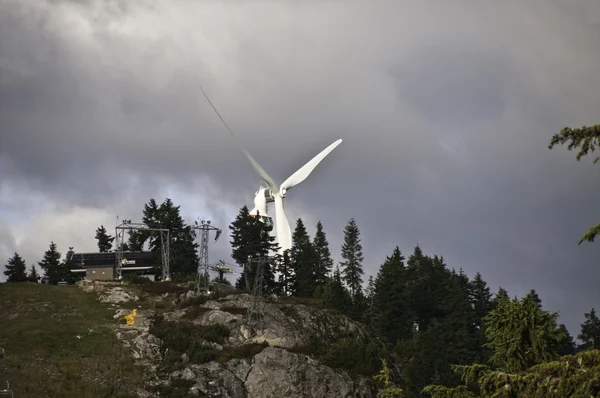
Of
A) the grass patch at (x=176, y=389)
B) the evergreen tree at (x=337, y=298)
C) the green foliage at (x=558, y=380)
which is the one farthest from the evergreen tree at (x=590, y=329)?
the green foliage at (x=558, y=380)

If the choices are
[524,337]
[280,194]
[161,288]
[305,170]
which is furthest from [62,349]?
[524,337]

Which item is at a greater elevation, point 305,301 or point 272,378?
point 305,301

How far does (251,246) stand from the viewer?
407ft

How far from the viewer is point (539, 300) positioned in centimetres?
12612

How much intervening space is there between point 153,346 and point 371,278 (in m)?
68.4

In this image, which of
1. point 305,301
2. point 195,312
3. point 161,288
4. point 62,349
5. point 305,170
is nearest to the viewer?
point 62,349

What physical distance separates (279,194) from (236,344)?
145 feet

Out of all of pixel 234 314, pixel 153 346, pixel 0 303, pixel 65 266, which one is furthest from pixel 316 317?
pixel 65 266

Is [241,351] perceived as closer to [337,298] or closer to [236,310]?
[236,310]

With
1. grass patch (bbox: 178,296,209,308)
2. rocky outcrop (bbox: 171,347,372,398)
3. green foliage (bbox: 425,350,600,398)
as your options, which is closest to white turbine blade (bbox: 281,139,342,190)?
grass patch (bbox: 178,296,209,308)

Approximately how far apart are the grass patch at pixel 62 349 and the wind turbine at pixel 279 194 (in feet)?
122

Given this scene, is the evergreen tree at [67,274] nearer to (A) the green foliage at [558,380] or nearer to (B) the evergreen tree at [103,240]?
(B) the evergreen tree at [103,240]

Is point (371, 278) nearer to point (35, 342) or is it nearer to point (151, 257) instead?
point (151, 257)

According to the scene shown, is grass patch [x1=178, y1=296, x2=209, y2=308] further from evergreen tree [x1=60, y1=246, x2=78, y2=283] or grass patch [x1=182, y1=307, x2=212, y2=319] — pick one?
evergreen tree [x1=60, y1=246, x2=78, y2=283]
